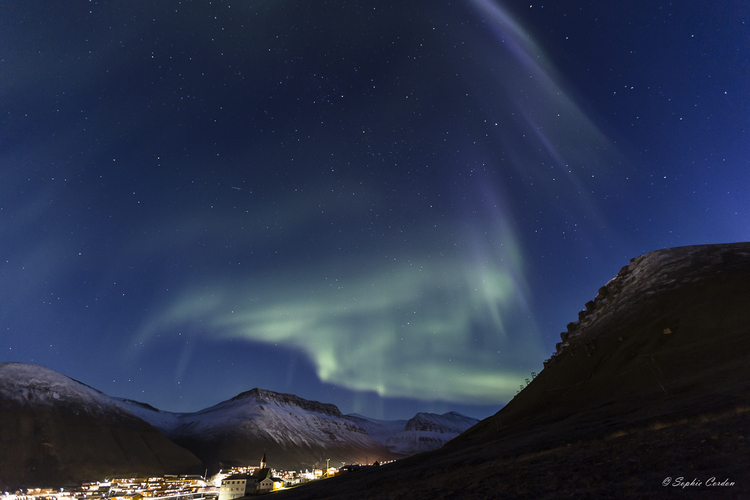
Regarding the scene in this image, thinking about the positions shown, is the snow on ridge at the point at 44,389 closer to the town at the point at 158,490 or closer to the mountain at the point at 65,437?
the mountain at the point at 65,437

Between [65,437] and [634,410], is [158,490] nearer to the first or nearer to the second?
[65,437]

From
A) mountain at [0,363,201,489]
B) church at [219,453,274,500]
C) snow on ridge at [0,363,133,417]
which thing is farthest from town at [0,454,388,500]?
snow on ridge at [0,363,133,417]

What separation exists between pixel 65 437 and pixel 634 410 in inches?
6445

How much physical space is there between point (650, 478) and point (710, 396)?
58.3ft

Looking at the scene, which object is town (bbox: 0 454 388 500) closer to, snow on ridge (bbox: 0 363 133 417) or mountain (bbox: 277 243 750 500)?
snow on ridge (bbox: 0 363 133 417)

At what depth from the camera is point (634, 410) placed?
28.7 m

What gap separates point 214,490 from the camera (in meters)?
110

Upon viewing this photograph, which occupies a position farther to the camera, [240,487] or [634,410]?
[240,487]

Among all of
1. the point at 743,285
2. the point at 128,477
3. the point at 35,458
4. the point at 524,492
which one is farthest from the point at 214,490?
the point at 743,285

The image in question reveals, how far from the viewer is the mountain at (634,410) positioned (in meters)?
13.0

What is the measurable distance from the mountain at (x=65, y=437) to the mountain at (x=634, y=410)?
378 ft

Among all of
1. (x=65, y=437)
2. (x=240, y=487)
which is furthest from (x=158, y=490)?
(x=65, y=437)

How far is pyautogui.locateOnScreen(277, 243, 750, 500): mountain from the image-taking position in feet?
42.6

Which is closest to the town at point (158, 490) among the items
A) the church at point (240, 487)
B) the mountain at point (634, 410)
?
the church at point (240, 487)
